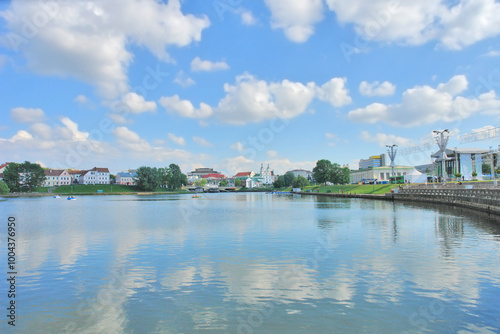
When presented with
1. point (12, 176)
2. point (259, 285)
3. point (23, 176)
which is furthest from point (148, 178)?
point (259, 285)

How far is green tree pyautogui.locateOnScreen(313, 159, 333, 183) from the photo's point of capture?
15312 centimetres

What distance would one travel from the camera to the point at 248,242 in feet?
70.3

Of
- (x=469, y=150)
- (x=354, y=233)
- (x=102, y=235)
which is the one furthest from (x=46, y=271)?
(x=469, y=150)

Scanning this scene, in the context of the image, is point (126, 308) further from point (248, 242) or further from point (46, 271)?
point (248, 242)

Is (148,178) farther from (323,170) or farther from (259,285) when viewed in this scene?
(259,285)

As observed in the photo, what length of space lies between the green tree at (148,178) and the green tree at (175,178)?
17125mm

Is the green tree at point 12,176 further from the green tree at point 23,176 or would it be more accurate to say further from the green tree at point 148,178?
the green tree at point 148,178

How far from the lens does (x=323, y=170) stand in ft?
511

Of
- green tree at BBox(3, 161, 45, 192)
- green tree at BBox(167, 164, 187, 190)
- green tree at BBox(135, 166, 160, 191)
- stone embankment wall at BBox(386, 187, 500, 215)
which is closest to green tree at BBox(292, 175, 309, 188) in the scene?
green tree at BBox(167, 164, 187, 190)

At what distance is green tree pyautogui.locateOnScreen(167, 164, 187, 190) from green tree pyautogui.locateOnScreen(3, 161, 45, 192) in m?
61.9

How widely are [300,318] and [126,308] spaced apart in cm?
537

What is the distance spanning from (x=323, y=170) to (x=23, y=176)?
133927 mm

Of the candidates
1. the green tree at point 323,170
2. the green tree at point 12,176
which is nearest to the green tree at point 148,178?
the green tree at point 12,176

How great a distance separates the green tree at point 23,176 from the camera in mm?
135875
